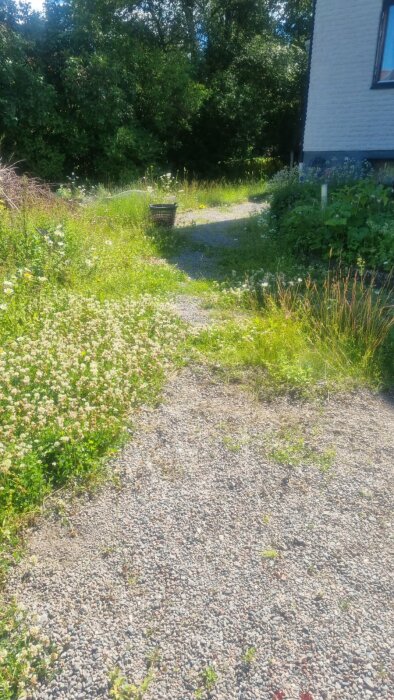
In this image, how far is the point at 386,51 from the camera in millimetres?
8938

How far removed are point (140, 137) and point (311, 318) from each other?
1345cm

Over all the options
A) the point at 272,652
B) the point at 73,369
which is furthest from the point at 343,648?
the point at 73,369

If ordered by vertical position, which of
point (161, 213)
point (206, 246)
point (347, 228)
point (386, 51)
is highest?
point (386, 51)

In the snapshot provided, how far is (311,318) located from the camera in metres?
4.48

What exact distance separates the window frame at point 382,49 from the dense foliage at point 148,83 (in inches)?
292

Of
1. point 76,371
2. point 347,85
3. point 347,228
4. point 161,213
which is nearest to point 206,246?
point 161,213

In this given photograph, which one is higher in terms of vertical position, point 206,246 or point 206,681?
point 206,246

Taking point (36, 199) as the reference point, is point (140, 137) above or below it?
above

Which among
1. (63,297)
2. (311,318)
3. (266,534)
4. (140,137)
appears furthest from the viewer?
(140,137)

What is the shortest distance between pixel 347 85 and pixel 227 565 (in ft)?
31.9

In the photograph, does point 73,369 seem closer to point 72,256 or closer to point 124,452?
point 124,452

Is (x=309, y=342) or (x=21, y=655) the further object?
(x=309, y=342)

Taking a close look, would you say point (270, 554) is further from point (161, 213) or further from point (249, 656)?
point (161, 213)

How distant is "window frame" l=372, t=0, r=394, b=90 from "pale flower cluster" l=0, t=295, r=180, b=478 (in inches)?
275
